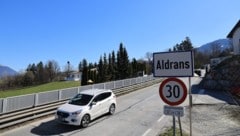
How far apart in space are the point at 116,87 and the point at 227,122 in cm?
1448

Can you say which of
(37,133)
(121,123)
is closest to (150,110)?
(121,123)

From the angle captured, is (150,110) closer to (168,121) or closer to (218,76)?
(168,121)

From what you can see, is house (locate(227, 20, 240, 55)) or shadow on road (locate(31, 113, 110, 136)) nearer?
shadow on road (locate(31, 113, 110, 136))

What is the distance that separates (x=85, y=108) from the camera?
41.7ft

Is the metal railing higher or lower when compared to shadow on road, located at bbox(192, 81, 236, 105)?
higher

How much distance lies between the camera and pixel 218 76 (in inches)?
1262

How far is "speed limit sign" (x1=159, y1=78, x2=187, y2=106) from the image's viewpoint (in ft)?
20.8

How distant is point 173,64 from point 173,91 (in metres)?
0.72

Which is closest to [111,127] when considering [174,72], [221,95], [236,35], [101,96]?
[101,96]

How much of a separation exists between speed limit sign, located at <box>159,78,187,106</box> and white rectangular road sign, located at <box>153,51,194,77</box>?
0.20m

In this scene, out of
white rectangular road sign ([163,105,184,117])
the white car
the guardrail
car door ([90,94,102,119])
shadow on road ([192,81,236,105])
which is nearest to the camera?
white rectangular road sign ([163,105,184,117])

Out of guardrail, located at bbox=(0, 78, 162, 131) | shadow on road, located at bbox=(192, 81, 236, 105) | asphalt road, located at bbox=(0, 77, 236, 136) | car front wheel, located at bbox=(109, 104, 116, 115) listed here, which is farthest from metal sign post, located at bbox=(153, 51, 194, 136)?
shadow on road, located at bbox=(192, 81, 236, 105)

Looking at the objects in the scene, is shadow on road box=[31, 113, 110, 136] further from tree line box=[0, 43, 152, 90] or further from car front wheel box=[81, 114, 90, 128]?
tree line box=[0, 43, 152, 90]

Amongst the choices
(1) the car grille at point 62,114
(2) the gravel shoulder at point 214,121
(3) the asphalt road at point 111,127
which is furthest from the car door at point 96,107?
(2) the gravel shoulder at point 214,121
